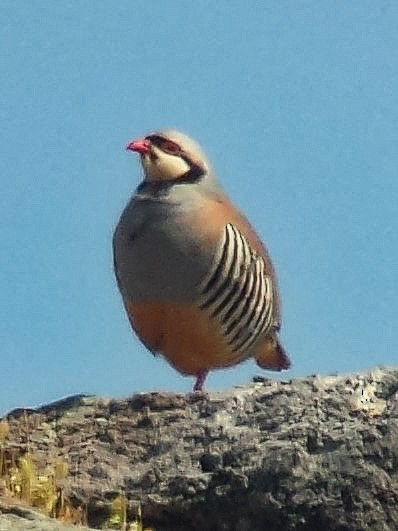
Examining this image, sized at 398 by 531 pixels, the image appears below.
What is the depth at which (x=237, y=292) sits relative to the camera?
7.58m

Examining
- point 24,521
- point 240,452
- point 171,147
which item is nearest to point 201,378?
point 171,147

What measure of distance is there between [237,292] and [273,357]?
50.5 inches

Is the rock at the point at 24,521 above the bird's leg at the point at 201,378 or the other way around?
the other way around

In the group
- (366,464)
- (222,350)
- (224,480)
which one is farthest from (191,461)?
(222,350)

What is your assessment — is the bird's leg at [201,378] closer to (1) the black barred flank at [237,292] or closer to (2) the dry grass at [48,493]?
(1) the black barred flank at [237,292]

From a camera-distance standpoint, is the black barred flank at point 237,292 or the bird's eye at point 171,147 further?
the bird's eye at point 171,147

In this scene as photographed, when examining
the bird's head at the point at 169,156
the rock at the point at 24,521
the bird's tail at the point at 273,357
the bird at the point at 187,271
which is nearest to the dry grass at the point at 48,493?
the rock at the point at 24,521

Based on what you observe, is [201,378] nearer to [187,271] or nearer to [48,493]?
[187,271]

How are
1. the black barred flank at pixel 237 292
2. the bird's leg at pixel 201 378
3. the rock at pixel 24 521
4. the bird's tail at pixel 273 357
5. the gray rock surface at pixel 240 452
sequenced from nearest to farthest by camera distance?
the rock at pixel 24 521, the gray rock surface at pixel 240 452, the black barred flank at pixel 237 292, the bird's leg at pixel 201 378, the bird's tail at pixel 273 357

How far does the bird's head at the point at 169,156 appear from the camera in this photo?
791 centimetres

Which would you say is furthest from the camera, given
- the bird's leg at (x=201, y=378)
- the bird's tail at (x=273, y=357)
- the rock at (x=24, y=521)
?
the bird's tail at (x=273, y=357)

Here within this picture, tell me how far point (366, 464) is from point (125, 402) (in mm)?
1323

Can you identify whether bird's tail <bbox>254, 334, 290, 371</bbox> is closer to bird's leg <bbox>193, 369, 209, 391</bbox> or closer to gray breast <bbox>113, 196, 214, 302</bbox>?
bird's leg <bbox>193, 369, 209, 391</bbox>

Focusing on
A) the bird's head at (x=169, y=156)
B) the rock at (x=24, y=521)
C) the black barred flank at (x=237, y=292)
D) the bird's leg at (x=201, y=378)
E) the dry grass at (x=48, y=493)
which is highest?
the bird's head at (x=169, y=156)
